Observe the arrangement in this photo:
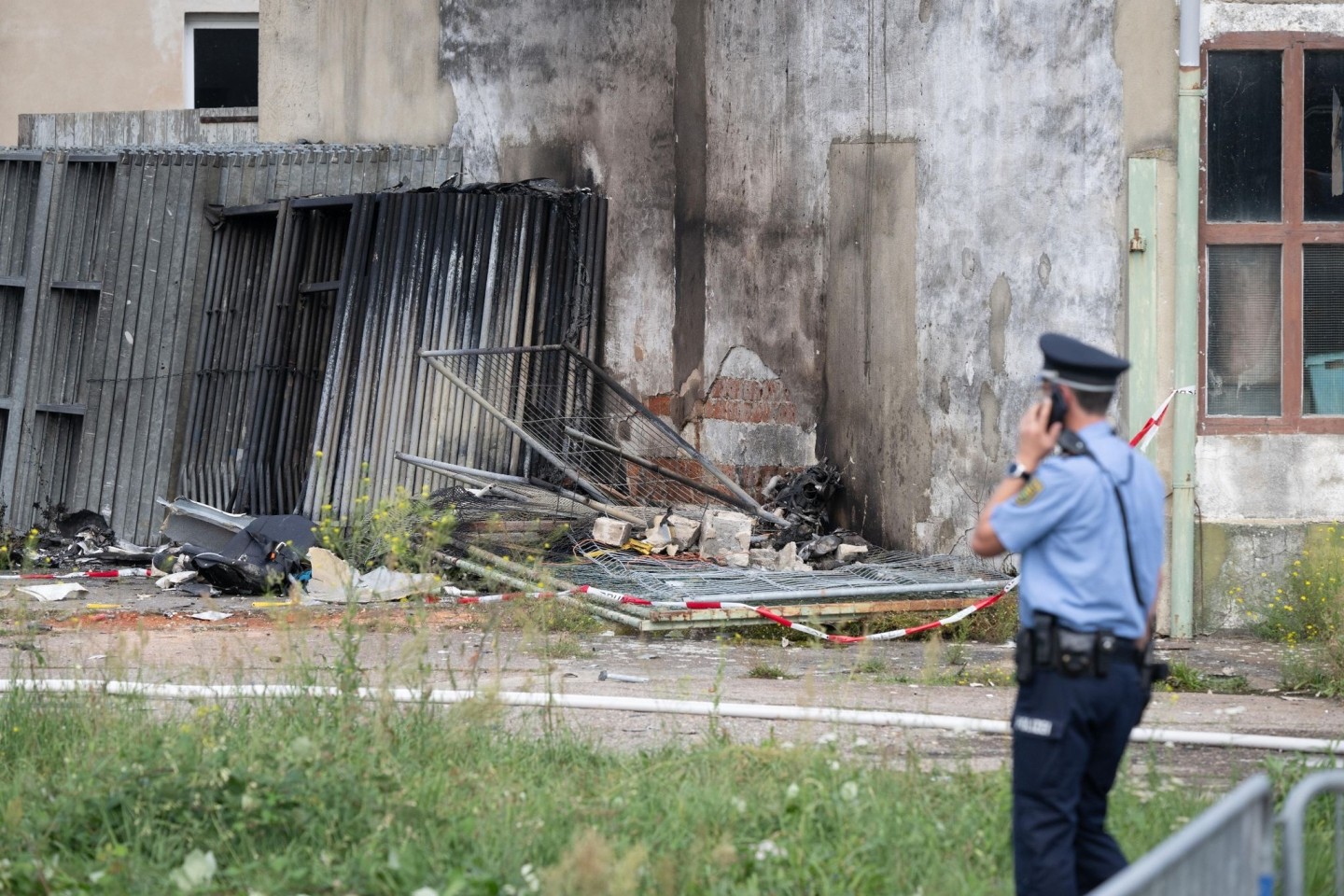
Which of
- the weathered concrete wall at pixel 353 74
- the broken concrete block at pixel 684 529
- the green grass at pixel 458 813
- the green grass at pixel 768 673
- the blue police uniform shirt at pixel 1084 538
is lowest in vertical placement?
the green grass at pixel 458 813

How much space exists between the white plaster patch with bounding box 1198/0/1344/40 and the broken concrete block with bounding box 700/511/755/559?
380 cm

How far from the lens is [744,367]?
11.3 meters

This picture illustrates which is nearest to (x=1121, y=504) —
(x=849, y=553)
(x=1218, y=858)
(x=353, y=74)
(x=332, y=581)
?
(x=1218, y=858)

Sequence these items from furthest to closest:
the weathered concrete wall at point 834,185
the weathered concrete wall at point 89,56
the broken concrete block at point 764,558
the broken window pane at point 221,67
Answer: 1. the broken window pane at point 221,67
2. the weathered concrete wall at point 89,56
3. the broken concrete block at point 764,558
4. the weathered concrete wall at point 834,185

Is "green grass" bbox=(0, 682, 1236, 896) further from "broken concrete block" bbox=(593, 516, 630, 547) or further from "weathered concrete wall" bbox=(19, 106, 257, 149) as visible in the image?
"weathered concrete wall" bbox=(19, 106, 257, 149)

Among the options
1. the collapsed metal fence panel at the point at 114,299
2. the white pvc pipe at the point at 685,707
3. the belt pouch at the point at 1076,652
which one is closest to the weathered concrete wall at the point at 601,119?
the collapsed metal fence panel at the point at 114,299

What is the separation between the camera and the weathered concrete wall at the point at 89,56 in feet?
66.3

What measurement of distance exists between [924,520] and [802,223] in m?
2.41

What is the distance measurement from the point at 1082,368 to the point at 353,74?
998cm

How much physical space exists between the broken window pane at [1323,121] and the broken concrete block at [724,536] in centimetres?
371

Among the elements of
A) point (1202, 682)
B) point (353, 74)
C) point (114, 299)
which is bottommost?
point (1202, 682)

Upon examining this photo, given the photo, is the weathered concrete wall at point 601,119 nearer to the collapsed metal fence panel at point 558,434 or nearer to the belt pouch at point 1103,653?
the collapsed metal fence panel at point 558,434

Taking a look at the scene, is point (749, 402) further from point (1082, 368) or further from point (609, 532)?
point (1082, 368)

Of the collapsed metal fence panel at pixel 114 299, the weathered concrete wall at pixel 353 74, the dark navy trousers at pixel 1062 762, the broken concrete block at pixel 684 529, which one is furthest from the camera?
the weathered concrete wall at pixel 353 74
